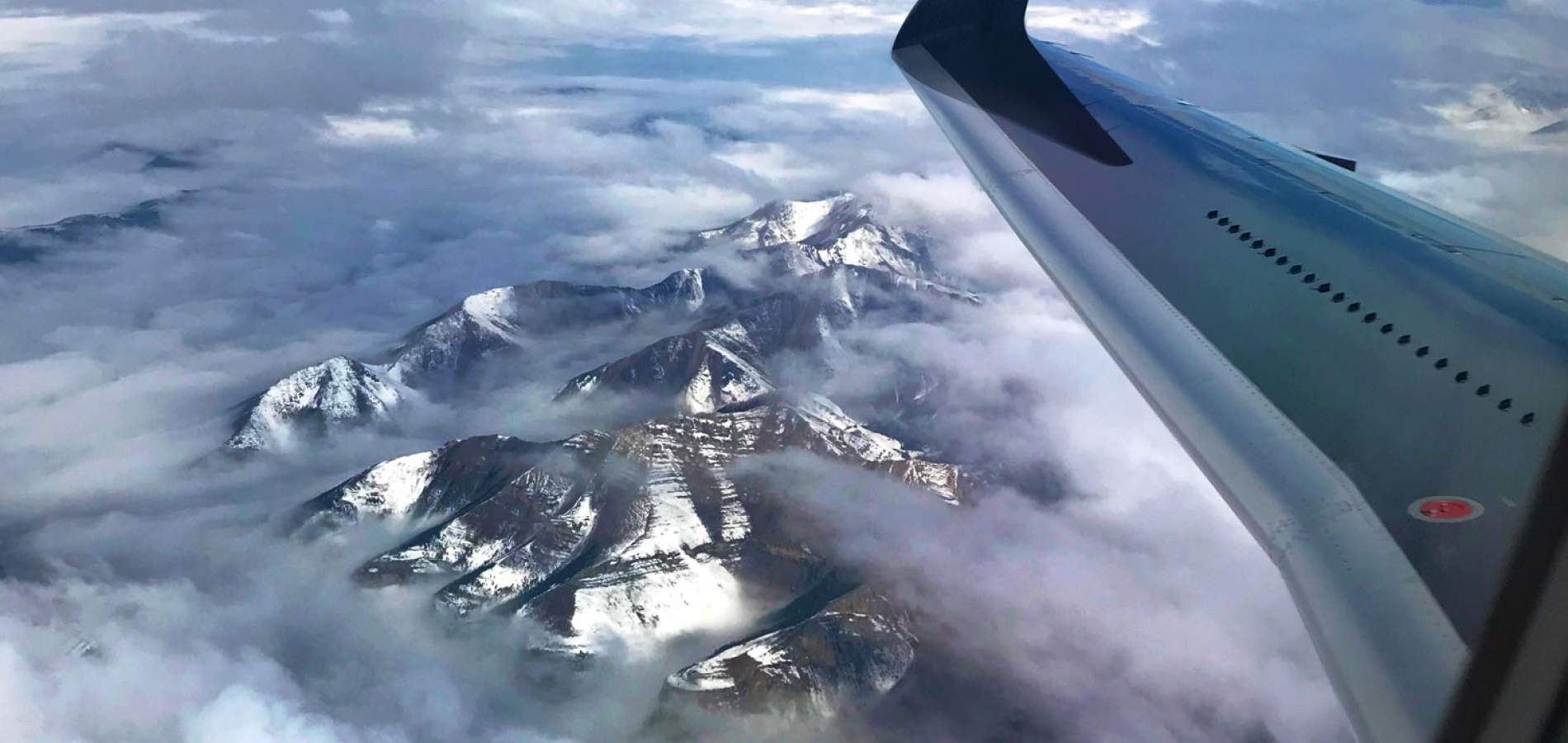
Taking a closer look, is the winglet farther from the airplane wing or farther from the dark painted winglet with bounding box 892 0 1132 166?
the airplane wing

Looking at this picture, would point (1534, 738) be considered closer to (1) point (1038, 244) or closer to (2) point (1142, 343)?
(2) point (1142, 343)

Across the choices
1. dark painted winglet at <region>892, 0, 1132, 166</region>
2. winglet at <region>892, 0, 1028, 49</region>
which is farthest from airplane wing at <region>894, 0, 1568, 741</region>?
winglet at <region>892, 0, 1028, 49</region>

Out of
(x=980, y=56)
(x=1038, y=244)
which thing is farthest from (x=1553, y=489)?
(x=980, y=56)

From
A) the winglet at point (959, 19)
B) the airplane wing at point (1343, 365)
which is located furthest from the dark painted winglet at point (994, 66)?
the airplane wing at point (1343, 365)

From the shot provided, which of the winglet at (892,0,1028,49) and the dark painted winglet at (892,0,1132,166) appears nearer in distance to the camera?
the dark painted winglet at (892,0,1132,166)

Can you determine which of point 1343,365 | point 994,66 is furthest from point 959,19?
point 1343,365

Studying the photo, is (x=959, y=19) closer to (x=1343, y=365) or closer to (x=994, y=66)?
(x=994, y=66)

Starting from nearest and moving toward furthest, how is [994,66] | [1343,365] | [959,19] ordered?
[1343,365]
[994,66]
[959,19]
